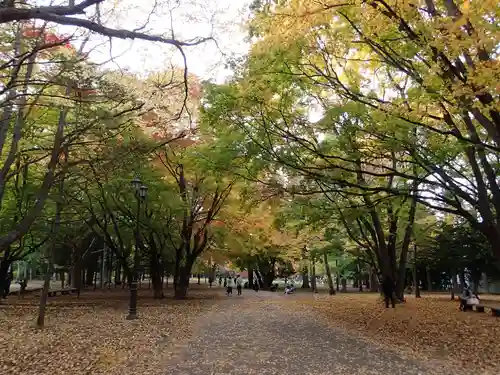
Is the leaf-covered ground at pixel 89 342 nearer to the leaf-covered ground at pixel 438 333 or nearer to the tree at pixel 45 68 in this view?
the tree at pixel 45 68

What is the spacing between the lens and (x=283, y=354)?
8859mm

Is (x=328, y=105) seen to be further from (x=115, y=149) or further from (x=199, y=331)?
(x=199, y=331)

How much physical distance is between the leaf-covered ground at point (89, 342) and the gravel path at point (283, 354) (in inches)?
24.4

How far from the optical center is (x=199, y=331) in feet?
40.2

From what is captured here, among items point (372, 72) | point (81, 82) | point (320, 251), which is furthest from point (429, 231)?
point (81, 82)

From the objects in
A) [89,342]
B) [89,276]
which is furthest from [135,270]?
[89,276]

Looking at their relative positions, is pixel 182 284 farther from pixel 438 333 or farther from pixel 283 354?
pixel 283 354

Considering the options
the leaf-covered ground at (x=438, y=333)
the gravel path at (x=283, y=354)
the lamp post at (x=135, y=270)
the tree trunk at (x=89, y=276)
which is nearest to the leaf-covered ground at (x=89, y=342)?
the lamp post at (x=135, y=270)

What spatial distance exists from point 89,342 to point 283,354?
4561 mm

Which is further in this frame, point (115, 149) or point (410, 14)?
point (115, 149)

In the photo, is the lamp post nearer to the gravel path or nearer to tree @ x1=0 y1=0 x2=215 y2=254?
the gravel path

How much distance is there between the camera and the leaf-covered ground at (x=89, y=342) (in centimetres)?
791

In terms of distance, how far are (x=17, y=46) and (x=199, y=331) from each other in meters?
8.12

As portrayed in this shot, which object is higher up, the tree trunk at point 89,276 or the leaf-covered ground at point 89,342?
the tree trunk at point 89,276
